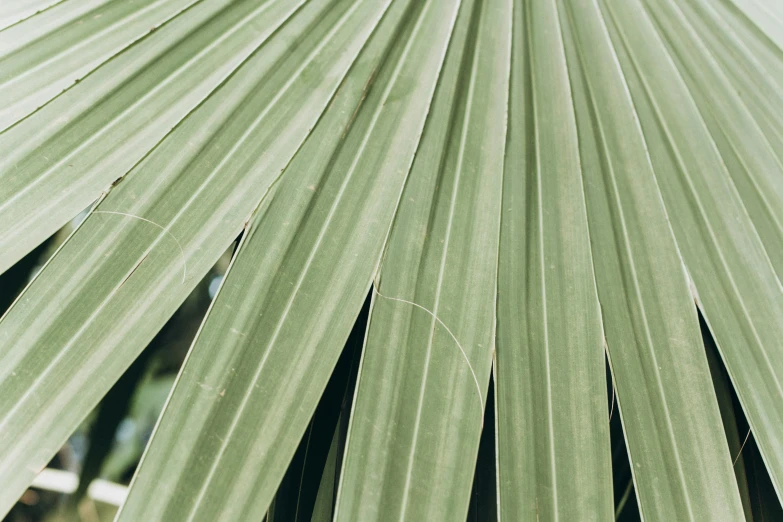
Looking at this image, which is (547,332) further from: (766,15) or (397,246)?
(766,15)

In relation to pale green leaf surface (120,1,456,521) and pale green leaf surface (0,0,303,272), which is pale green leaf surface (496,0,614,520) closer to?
pale green leaf surface (120,1,456,521)

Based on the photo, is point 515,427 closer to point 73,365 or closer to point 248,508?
point 248,508

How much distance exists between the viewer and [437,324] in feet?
1.43

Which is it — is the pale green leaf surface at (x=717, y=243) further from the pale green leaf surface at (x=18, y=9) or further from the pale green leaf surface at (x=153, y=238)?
the pale green leaf surface at (x=18, y=9)

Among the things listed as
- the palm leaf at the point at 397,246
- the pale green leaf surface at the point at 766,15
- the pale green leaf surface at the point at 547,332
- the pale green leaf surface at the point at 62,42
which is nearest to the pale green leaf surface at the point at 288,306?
the palm leaf at the point at 397,246

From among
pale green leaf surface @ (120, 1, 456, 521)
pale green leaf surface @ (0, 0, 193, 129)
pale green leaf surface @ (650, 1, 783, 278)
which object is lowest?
pale green leaf surface @ (120, 1, 456, 521)

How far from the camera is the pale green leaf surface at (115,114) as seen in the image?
16.9 inches

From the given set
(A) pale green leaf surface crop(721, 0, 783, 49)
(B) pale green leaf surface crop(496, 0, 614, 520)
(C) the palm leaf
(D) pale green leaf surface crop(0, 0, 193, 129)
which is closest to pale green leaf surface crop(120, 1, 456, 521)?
(C) the palm leaf

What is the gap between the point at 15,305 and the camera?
389mm

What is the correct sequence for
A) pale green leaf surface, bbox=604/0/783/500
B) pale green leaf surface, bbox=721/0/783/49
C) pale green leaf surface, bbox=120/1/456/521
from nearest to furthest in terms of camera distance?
1. pale green leaf surface, bbox=120/1/456/521
2. pale green leaf surface, bbox=604/0/783/500
3. pale green leaf surface, bbox=721/0/783/49

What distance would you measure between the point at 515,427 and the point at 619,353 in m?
0.12

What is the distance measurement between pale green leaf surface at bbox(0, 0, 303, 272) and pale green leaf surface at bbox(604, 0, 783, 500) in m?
0.41

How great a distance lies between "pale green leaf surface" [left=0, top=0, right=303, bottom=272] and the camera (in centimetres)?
43

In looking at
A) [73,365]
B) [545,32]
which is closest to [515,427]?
[73,365]
